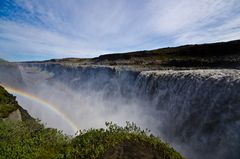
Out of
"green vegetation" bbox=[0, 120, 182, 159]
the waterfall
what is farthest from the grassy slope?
the waterfall

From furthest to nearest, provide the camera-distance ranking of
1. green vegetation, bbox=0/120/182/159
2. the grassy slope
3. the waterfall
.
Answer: the waterfall < green vegetation, bbox=0/120/182/159 < the grassy slope

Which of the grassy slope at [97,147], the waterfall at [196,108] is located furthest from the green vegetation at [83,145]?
the waterfall at [196,108]

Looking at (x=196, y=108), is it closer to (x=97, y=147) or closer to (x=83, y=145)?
(x=83, y=145)

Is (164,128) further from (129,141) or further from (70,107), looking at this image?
(70,107)

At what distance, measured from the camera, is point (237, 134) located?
19.8 meters

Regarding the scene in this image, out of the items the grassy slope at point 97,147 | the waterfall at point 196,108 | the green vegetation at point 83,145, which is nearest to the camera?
the grassy slope at point 97,147

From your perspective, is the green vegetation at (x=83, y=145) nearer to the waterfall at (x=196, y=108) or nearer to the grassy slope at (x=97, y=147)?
the grassy slope at (x=97, y=147)

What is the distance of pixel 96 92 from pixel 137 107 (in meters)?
25.0

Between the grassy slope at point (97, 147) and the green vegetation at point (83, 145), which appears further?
the green vegetation at point (83, 145)

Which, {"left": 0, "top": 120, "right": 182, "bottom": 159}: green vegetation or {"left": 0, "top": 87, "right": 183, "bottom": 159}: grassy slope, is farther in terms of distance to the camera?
{"left": 0, "top": 120, "right": 182, "bottom": 159}: green vegetation

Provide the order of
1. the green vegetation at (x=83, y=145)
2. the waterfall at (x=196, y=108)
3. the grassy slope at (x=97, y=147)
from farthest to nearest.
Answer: the waterfall at (x=196, y=108), the green vegetation at (x=83, y=145), the grassy slope at (x=97, y=147)

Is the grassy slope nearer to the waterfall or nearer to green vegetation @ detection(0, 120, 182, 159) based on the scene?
green vegetation @ detection(0, 120, 182, 159)

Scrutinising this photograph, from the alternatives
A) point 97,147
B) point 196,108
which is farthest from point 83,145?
point 196,108

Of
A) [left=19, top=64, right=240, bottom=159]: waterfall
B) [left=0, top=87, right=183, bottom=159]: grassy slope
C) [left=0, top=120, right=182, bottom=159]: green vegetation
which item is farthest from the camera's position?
[left=19, top=64, right=240, bottom=159]: waterfall
